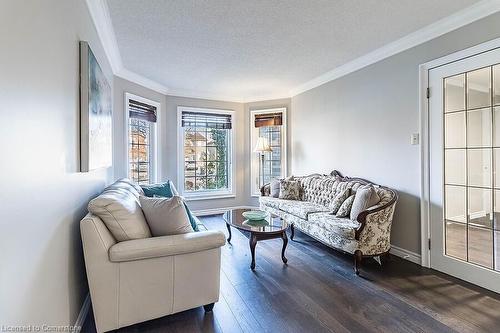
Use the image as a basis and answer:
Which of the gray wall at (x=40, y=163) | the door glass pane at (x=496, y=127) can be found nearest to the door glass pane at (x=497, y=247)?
the door glass pane at (x=496, y=127)

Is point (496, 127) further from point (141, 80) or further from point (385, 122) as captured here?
point (141, 80)

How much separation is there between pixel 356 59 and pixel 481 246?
8.60 ft

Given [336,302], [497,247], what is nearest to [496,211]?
[497,247]

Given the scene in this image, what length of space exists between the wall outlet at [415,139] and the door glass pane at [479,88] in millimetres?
525

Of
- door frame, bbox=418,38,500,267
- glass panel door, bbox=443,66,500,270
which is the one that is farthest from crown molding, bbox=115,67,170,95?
glass panel door, bbox=443,66,500,270

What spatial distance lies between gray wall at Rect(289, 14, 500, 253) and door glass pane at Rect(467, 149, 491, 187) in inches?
19.0

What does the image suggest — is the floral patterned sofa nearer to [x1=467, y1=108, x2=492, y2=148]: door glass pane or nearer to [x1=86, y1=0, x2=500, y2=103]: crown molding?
[x1=467, y1=108, x2=492, y2=148]: door glass pane

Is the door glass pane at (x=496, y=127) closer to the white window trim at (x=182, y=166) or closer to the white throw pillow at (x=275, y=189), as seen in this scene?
the white throw pillow at (x=275, y=189)

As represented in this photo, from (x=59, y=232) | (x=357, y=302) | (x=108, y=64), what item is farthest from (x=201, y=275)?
(x=108, y=64)

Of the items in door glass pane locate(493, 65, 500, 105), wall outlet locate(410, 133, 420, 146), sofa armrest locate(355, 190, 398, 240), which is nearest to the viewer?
door glass pane locate(493, 65, 500, 105)

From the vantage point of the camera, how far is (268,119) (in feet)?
17.7

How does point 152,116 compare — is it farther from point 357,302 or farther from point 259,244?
point 357,302

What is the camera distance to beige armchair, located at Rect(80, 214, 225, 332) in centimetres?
167

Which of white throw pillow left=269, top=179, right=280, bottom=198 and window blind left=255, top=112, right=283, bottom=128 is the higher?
window blind left=255, top=112, right=283, bottom=128
